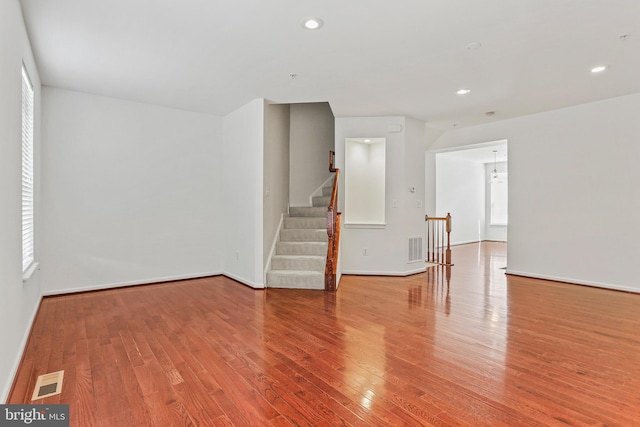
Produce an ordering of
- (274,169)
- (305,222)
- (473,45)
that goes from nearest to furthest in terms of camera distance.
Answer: (473,45) → (274,169) → (305,222)

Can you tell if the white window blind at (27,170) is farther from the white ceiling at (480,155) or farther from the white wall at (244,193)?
the white ceiling at (480,155)

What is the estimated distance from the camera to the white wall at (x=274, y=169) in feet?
17.0

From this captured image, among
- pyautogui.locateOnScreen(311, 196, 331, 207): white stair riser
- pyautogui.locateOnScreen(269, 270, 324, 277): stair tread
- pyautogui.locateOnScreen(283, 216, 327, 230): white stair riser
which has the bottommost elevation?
pyautogui.locateOnScreen(269, 270, 324, 277): stair tread

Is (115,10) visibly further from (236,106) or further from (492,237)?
(492,237)

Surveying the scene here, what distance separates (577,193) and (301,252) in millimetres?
4546

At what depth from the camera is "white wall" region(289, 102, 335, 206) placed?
6770 mm

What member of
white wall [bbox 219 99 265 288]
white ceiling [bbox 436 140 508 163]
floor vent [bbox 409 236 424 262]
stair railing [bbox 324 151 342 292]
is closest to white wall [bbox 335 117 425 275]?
floor vent [bbox 409 236 424 262]

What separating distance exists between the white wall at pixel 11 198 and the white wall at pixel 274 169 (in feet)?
9.36

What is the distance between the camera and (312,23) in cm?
287

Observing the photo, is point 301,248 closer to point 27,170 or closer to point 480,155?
point 27,170

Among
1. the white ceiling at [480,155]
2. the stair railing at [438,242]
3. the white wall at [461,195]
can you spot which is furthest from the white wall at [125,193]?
the white wall at [461,195]

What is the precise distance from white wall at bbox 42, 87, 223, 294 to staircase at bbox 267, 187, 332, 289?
1.29 metres

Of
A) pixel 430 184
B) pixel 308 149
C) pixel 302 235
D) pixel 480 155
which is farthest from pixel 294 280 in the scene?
pixel 480 155

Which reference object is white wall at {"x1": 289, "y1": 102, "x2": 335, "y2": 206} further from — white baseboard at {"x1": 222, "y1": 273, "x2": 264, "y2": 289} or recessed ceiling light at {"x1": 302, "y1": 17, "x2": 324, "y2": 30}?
recessed ceiling light at {"x1": 302, "y1": 17, "x2": 324, "y2": 30}
